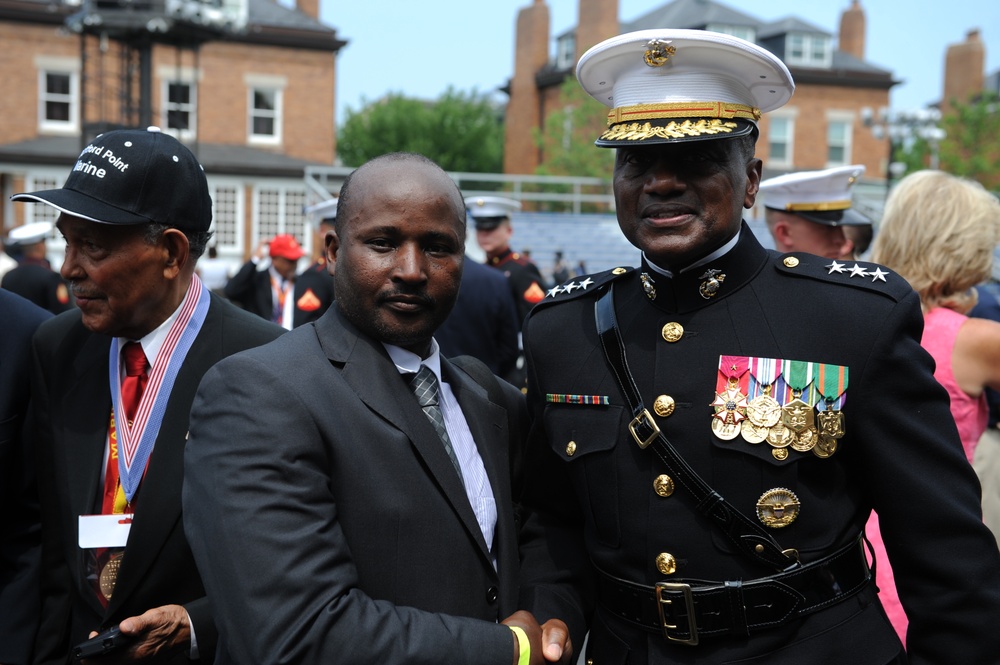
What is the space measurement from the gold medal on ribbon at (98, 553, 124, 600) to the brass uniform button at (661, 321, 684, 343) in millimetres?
1551

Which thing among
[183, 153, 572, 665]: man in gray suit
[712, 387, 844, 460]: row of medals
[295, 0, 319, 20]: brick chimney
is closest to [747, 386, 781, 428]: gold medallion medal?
[712, 387, 844, 460]: row of medals

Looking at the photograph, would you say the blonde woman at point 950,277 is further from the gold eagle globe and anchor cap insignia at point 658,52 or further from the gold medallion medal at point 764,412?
the gold eagle globe and anchor cap insignia at point 658,52

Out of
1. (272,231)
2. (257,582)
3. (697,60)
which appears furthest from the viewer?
(272,231)

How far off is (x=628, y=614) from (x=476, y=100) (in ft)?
178

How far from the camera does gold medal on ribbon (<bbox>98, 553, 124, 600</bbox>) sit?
2592 mm

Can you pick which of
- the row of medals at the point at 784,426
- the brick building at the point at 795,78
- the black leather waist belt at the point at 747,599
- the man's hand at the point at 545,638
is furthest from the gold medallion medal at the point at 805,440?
the brick building at the point at 795,78

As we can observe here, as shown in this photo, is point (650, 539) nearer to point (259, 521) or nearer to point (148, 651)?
point (259, 521)

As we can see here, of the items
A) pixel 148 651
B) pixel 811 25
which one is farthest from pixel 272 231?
pixel 148 651

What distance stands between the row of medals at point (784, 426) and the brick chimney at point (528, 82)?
3847 cm

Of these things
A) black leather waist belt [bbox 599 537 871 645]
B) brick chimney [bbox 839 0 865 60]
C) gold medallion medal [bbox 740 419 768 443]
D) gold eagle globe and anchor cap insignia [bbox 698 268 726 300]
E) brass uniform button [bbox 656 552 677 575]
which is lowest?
black leather waist belt [bbox 599 537 871 645]

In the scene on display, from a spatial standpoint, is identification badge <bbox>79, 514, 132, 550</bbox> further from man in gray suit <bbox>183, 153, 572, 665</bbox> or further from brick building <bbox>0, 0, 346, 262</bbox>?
brick building <bbox>0, 0, 346, 262</bbox>

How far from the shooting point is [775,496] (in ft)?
7.24

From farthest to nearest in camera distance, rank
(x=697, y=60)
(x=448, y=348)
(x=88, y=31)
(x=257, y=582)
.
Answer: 1. (x=88, y=31)
2. (x=448, y=348)
3. (x=697, y=60)
4. (x=257, y=582)

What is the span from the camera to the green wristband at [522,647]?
2059mm
